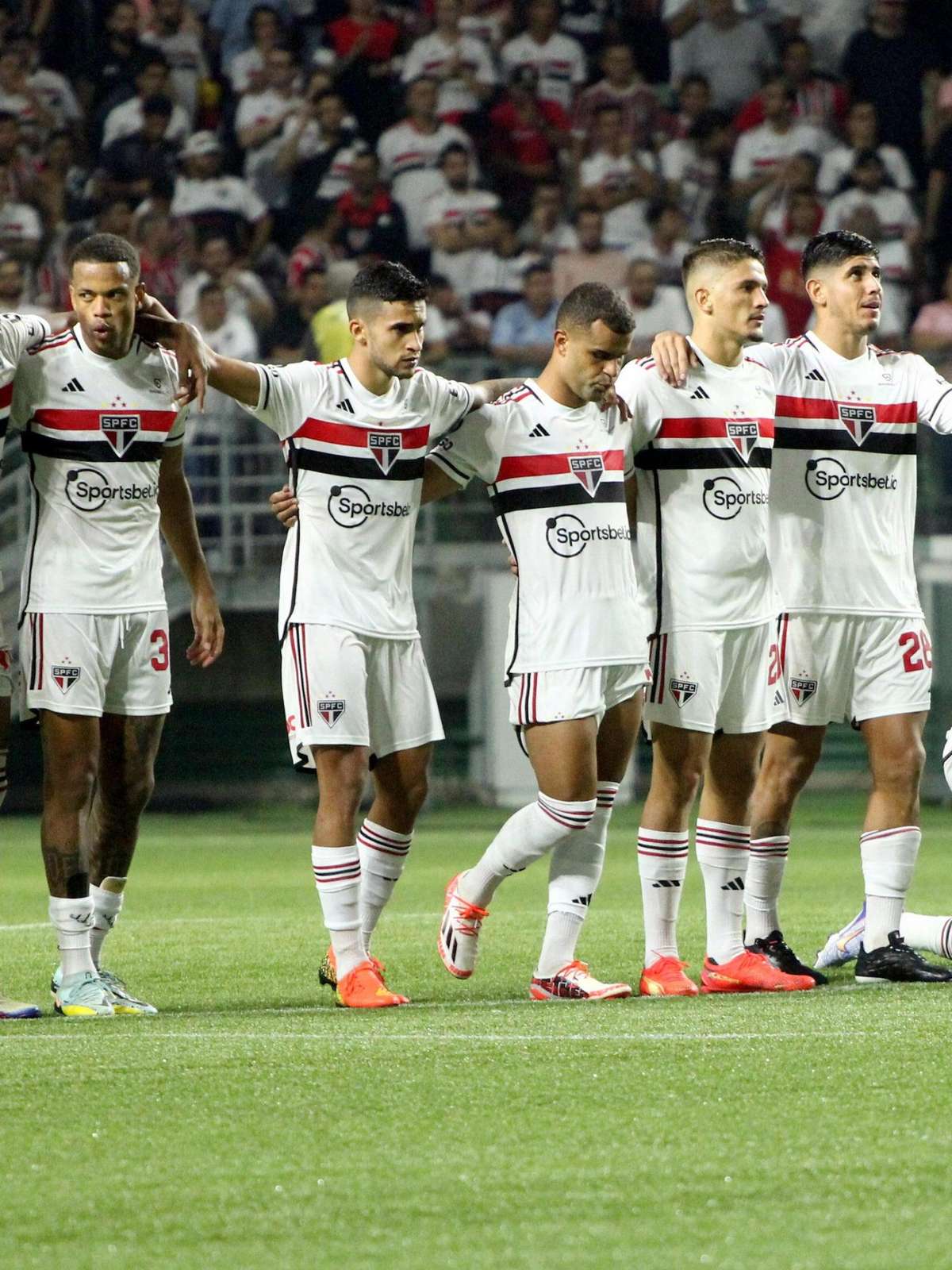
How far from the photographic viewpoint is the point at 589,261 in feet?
50.9

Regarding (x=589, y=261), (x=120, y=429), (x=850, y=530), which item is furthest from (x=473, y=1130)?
(x=589, y=261)

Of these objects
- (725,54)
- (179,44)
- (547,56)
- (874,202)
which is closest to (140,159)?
(179,44)

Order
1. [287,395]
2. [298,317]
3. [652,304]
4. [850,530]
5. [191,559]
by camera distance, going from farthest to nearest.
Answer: [298,317]
[652,304]
[850,530]
[191,559]
[287,395]

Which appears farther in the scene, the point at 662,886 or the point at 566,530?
the point at 662,886

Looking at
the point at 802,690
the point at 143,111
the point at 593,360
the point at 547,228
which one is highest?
the point at 143,111

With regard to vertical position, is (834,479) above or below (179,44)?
below

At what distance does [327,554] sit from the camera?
601 centimetres

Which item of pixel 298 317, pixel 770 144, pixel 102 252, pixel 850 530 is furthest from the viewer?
pixel 770 144

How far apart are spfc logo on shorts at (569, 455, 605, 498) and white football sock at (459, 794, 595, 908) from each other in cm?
92

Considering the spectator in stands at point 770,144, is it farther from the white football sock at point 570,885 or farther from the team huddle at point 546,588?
the white football sock at point 570,885

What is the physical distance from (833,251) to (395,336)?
1.50 meters

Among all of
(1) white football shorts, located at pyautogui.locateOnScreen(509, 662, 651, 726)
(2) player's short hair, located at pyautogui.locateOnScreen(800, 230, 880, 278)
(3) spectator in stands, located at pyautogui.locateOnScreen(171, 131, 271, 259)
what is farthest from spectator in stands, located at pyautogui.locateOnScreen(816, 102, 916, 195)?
(1) white football shorts, located at pyautogui.locateOnScreen(509, 662, 651, 726)

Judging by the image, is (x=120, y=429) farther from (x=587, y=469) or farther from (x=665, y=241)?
(x=665, y=241)

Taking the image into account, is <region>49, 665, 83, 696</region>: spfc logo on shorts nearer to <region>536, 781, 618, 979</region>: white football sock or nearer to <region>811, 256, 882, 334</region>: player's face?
<region>536, 781, 618, 979</region>: white football sock
